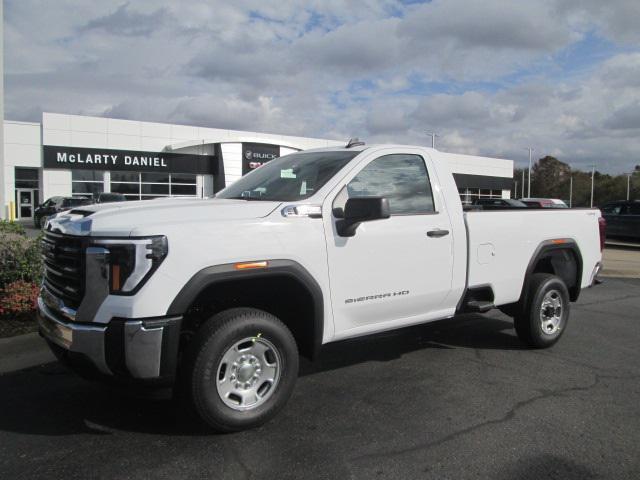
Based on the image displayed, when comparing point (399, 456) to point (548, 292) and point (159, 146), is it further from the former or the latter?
point (159, 146)

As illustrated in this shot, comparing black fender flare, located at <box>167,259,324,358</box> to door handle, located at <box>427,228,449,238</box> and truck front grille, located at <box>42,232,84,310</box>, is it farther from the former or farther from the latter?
door handle, located at <box>427,228,449,238</box>

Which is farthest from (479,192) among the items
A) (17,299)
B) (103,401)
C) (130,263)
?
(130,263)

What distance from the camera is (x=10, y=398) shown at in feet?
14.6

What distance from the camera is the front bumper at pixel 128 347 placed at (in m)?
3.28

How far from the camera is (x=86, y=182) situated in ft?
114

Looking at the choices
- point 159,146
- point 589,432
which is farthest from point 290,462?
point 159,146

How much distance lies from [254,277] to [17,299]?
4.01 meters

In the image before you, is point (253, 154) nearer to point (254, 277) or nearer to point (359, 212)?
point (359, 212)

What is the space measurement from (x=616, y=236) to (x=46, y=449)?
2229cm

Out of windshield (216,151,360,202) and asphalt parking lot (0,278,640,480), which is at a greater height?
windshield (216,151,360,202)

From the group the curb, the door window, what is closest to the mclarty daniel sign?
the curb

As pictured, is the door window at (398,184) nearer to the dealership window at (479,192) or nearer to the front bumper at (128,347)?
the front bumper at (128,347)

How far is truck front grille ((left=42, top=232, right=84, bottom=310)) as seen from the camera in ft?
11.4

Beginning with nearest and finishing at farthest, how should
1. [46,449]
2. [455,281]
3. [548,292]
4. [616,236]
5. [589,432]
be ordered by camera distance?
[46,449], [589,432], [455,281], [548,292], [616,236]
